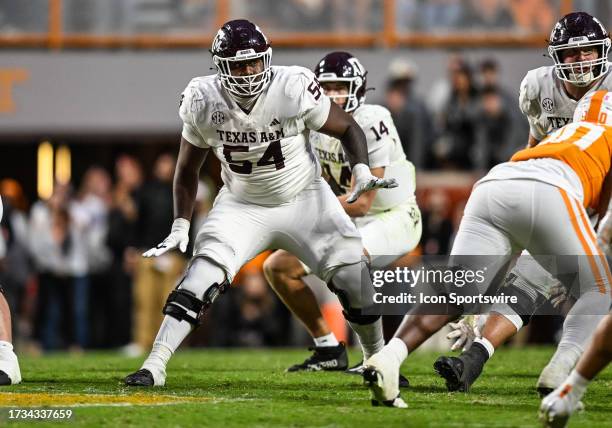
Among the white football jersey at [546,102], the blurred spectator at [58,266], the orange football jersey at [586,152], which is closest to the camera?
the orange football jersey at [586,152]

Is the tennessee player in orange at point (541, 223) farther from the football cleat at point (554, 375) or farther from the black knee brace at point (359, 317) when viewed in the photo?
the black knee brace at point (359, 317)

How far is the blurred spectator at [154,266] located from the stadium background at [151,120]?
15 millimetres

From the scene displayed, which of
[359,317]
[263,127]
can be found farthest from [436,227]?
[263,127]

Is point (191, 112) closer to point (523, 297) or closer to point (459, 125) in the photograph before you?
point (523, 297)

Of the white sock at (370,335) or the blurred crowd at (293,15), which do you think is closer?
the white sock at (370,335)

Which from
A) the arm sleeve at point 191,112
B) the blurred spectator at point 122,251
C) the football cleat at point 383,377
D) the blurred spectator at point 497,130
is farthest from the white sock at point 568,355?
the blurred spectator at point 122,251

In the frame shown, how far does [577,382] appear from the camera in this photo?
4.63 metres

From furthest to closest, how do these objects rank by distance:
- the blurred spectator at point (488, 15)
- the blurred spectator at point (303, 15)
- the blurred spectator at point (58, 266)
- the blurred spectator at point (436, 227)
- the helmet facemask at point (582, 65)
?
the blurred spectator at point (303, 15)
the blurred spectator at point (488, 15)
the blurred spectator at point (58, 266)
the blurred spectator at point (436, 227)
the helmet facemask at point (582, 65)

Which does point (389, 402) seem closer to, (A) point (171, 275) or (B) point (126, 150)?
(A) point (171, 275)

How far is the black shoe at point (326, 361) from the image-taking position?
24.8 feet

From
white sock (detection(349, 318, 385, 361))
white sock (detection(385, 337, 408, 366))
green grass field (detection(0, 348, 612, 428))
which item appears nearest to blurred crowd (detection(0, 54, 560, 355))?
green grass field (detection(0, 348, 612, 428))

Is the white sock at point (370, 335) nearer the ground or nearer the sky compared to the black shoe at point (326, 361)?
nearer the sky

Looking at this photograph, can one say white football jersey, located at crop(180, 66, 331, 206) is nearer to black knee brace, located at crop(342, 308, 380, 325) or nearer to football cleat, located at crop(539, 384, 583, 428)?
black knee brace, located at crop(342, 308, 380, 325)

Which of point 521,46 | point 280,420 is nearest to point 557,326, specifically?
point 521,46
